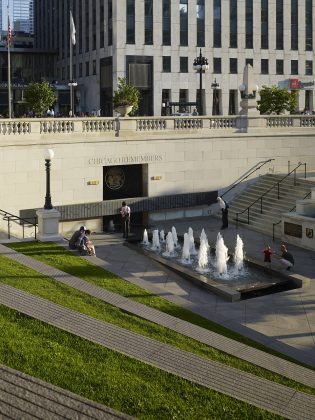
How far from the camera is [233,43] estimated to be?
85375 mm

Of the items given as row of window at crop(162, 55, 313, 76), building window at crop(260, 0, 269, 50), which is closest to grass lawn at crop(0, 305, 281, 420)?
row of window at crop(162, 55, 313, 76)

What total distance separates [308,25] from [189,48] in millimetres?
18645

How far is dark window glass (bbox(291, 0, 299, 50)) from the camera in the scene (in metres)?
87.6

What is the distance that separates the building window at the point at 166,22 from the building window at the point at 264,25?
13.4 meters

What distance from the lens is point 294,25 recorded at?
88.2 meters

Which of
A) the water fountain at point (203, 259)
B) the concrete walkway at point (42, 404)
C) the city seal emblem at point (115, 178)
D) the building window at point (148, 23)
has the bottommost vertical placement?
the concrete walkway at point (42, 404)

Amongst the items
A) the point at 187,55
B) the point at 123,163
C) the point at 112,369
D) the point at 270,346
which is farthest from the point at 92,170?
the point at 187,55

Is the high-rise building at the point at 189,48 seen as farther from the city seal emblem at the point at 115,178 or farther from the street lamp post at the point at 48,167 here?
the street lamp post at the point at 48,167

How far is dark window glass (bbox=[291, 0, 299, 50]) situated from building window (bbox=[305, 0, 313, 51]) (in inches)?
58.4

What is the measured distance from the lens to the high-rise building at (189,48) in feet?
263

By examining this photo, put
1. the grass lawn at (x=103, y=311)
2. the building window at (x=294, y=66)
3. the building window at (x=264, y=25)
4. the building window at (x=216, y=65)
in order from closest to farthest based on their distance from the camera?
the grass lawn at (x=103, y=311) < the building window at (x=216, y=65) < the building window at (x=264, y=25) < the building window at (x=294, y=66)

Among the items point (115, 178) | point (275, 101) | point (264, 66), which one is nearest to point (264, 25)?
point (264, 66)

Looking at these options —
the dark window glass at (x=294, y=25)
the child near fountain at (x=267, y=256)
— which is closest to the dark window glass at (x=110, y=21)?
the dark window glass at (x=294, y=25)

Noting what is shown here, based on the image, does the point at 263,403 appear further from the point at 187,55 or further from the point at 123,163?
the point at 187,55
